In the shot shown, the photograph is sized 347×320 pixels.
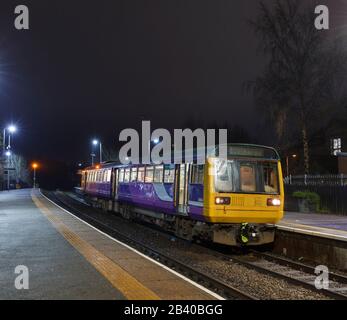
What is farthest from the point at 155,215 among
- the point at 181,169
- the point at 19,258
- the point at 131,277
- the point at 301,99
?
the point at 301,99

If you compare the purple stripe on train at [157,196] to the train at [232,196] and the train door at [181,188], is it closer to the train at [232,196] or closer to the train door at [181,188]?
the train at [232,196]

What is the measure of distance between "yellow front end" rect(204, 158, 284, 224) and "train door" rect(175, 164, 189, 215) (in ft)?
5.10

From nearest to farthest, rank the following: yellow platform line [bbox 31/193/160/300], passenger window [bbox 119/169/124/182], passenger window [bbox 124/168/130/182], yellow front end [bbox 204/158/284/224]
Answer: yellow platform line [bbox 31/193/160/300] < yellow front end [bbox 204/158/284/224] < passenger window [bbox 124/168/130/182] < passenger window [bbox 119/169/124/182]

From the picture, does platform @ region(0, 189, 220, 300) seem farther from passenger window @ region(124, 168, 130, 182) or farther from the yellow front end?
passenger window @ region(124, 168, 130, 182)

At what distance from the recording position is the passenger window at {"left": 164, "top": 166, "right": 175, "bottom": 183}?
1532cm

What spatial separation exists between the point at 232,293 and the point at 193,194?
5039mm

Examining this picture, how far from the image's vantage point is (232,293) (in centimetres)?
889

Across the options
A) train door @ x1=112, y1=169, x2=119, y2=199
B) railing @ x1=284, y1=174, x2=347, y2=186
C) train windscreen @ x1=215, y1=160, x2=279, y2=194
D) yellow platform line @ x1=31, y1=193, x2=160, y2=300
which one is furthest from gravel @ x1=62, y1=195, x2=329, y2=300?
railing @ x1=284, y1=174, x2=347, y2=186

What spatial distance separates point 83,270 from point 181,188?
5.34 m

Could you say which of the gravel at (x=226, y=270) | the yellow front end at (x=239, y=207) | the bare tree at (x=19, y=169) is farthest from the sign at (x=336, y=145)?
the bare tree at (x=19, y=169)

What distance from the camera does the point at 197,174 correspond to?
44.4 ft

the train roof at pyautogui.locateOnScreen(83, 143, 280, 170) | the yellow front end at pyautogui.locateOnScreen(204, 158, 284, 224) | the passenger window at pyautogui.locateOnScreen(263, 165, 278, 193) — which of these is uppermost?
the train roof at pyautogui.locateOnScreen(83, 143, 280, 170)

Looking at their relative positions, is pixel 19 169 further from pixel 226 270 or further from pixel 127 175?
pixel 226 270
